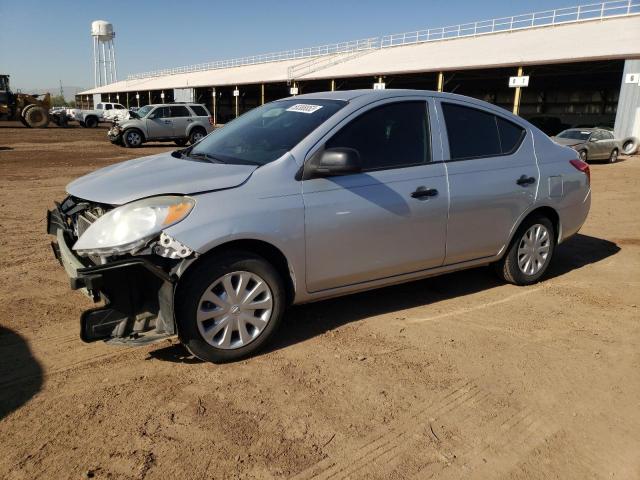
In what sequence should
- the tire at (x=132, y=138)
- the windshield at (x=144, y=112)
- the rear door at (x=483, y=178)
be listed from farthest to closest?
the windshield at (x=144, y=112), the tire at (x=132, y=138), the rear door at (x=483, y=178)

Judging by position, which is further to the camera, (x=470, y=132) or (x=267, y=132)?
(x=470, y=132)

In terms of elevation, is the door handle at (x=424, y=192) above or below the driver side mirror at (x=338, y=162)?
below

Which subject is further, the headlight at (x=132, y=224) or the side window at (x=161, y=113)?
the side window at (x=161, y=113)

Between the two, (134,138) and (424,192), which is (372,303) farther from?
(134,138)

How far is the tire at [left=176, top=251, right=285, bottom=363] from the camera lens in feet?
10.5

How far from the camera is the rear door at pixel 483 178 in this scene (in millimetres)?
4301

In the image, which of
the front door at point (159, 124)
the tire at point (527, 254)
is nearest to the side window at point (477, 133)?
the tire at point (527, 254)

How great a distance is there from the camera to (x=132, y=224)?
311 centimetres

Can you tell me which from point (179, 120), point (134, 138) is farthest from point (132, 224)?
point (179, 120)

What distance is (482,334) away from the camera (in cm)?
400

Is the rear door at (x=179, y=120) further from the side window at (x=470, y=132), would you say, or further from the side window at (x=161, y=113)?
the side window at (x=470, y=132)

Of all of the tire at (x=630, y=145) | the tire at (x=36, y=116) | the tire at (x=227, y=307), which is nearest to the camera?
the tire at (x=227, y=307)

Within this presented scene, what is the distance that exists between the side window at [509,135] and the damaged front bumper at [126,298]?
3.17 meters

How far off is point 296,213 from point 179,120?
20.0 metres
